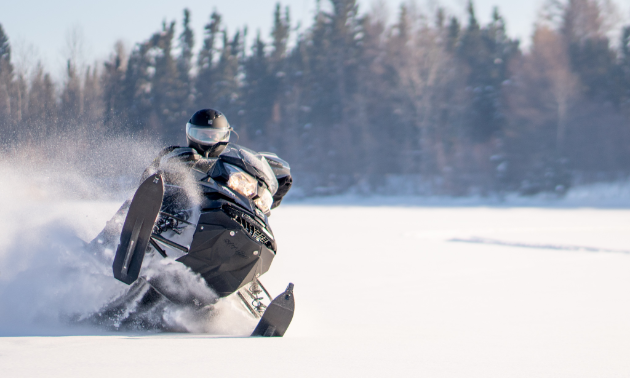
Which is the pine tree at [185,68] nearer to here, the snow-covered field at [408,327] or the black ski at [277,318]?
the snow-covered field at [408,327]

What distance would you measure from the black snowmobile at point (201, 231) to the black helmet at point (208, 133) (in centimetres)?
19

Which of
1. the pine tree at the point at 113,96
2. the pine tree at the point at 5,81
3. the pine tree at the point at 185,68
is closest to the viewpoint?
the pine tree at the point at 113,96

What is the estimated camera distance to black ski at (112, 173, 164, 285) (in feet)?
12.2

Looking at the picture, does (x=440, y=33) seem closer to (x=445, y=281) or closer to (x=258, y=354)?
(x=445, y=281)

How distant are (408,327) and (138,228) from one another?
6.73ft

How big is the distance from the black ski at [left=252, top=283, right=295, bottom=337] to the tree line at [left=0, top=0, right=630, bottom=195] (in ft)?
76.9

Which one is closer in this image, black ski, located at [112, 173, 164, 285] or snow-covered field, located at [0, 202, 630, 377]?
snow-covered field, located at [0, 202, 630, 377]

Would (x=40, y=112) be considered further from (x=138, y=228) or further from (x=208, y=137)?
(x=138, y=228)

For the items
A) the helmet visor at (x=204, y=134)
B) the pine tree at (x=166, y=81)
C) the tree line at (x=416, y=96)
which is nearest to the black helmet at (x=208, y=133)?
the helmet visor at (x=204, y=134)

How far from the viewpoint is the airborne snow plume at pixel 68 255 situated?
4121 mm

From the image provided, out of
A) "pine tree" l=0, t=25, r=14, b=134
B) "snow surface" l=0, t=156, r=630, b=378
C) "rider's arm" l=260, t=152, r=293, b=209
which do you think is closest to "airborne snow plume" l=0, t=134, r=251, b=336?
"snow surface" l=0, t=156, r=630, b=378

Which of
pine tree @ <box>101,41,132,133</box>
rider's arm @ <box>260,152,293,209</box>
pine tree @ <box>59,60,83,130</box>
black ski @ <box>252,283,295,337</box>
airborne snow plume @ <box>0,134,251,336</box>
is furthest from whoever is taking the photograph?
pine tree @ <box>59,60,83,130</box>

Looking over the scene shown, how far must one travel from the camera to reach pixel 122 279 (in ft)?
12.4

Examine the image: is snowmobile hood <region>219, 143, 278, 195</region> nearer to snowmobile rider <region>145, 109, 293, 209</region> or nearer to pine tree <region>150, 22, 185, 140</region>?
snowmobile rider <region>145, 109, 293, 209</region>
